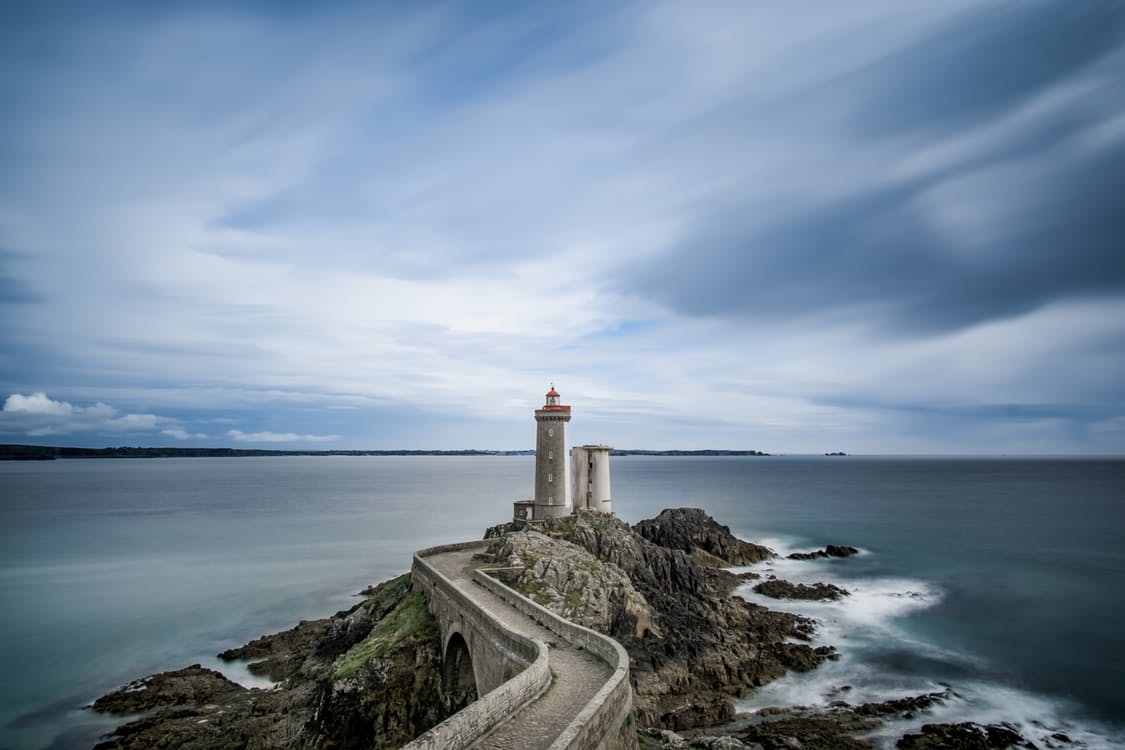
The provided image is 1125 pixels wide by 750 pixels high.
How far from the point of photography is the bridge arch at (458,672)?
20469 millimetres

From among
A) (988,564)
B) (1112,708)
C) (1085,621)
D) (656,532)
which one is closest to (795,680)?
(1112,708)

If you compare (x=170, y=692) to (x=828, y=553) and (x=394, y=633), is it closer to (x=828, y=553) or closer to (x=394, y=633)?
(x=394, y=633)

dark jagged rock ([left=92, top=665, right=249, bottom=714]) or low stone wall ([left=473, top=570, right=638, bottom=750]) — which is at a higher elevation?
low stone wall ([left=473, top=570, right=638, bottom=750])

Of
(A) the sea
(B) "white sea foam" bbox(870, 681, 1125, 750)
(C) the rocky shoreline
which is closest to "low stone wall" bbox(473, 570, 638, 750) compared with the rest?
(C) the rocky shoreline

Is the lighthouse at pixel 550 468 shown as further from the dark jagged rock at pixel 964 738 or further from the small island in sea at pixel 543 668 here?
the dark jagged rock at pixel 964 738

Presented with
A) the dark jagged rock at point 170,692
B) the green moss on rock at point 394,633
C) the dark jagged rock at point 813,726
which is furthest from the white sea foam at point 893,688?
the dark jagged rock at point 170,692

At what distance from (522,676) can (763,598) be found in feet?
104

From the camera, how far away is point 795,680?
88.1 feet

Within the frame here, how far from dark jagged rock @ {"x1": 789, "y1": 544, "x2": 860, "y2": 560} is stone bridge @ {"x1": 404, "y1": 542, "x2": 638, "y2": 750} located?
38036 millimetres

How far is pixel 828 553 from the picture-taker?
55438 mm

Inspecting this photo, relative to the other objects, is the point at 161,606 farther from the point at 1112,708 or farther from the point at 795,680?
the point at 1112,708

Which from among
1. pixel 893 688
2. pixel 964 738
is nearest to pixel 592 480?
pixel 893 688

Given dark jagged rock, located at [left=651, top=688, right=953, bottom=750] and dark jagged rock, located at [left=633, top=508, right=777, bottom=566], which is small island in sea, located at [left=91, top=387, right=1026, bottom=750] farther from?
dark jagged rock, located at [left=633, top=508, right=777, bottom=566]

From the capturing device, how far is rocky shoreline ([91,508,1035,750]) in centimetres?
2047
